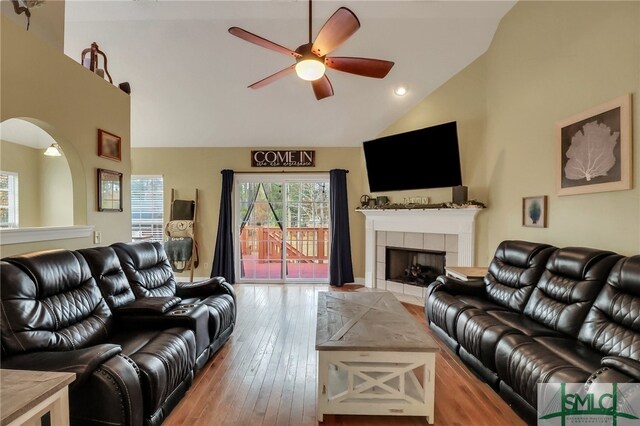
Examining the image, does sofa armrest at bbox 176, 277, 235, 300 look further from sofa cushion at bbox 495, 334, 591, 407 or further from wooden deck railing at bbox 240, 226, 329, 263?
wooden deck railing at bbox 240, 226, 329, 263

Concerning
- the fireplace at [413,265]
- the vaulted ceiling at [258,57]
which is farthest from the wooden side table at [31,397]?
the fireplace at [413,265]

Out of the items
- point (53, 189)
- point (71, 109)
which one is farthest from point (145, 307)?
point (53, 189)

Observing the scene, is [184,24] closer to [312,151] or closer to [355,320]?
[312,151]

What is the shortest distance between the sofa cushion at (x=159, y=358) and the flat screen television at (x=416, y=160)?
356 centimetres

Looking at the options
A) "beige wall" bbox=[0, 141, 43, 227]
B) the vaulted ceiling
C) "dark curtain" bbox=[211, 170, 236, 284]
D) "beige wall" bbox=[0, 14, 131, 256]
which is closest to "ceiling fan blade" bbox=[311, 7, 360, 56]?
the vaulted ceiling

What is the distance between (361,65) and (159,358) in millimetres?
2770

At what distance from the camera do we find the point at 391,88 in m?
4.64

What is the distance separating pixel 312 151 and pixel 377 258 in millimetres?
2344

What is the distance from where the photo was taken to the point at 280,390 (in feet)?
7.99

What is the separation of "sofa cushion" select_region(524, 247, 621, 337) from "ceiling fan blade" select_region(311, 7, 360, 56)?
247 centimetres

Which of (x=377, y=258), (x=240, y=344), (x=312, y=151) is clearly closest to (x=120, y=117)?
(x=240, y=344)

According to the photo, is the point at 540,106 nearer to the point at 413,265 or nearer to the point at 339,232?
the point at 413,265

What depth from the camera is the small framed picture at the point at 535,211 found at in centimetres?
325

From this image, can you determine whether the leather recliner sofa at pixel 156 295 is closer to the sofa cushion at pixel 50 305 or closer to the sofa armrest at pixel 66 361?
the sofa cushion at pixel 50 305
